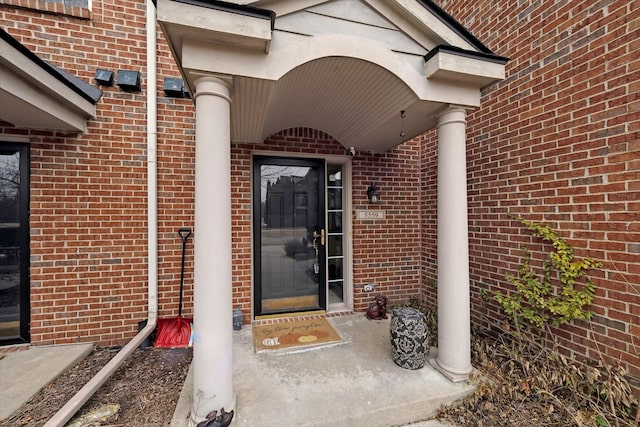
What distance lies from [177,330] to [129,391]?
84 centimetres

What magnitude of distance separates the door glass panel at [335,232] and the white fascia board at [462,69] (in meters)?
1.99

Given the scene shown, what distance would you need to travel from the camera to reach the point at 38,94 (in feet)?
7.59

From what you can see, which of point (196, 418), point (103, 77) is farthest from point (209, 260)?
point (103, 77)

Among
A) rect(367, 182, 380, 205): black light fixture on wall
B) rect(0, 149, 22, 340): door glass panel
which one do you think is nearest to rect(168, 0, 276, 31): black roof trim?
rect(367, 182, 380, 205): black light fixture on wall

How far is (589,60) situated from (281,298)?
13.2ft

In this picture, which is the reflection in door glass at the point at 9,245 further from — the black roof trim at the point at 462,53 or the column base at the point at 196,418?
the black roof trim at the point at 462,53

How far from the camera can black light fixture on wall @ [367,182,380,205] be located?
12.6ft

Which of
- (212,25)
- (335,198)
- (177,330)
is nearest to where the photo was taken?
(212,25)

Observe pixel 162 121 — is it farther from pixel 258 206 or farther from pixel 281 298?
pixel 281 298

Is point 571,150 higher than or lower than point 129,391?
higher

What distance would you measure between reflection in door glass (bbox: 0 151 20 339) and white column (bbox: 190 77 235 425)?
265 cm

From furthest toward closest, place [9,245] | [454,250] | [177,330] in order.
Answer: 1. [177,330]
2. [9,245]
3. [454,250]

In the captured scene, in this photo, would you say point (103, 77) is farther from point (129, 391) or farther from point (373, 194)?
point (373, 194)

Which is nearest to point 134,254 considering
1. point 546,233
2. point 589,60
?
point 546,233
